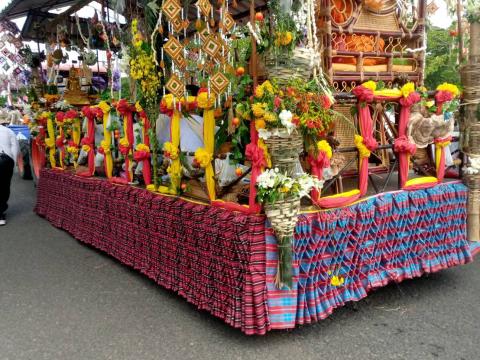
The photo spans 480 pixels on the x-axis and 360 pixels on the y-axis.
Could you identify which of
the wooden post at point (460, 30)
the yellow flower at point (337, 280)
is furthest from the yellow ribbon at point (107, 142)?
the wooden post at point (460, 30)

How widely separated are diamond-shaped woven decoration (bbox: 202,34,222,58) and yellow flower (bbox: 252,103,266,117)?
0.51 meters

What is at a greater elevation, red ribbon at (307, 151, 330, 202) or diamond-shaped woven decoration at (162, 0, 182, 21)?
diamond-shaped woven decoration at (162, 0, 182, 21)

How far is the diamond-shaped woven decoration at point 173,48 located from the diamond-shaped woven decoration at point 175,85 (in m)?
0.14

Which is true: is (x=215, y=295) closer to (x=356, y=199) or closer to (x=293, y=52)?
(x=356, y=199)

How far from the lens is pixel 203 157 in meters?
3.18

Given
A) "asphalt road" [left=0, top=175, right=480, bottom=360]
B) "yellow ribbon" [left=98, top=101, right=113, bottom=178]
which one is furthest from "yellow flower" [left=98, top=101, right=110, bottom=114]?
"asphalt road" [left=0, top=175, right=480, bottom=360]

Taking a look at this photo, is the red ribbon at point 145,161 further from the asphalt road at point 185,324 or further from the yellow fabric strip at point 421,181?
the yellow fabric strip at point 421,181

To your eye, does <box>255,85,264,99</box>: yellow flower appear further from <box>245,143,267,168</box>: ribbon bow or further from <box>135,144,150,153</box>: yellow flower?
<box>135,144,150,153</box>: yellow flower

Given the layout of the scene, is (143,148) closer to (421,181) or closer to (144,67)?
(144,67)

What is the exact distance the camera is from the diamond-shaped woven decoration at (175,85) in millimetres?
3020

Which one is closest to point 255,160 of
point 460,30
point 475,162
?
point 475,162

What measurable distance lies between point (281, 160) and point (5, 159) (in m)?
5.36

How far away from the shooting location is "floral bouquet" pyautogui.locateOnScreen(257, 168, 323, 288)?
105 inches

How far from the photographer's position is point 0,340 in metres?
3.19
